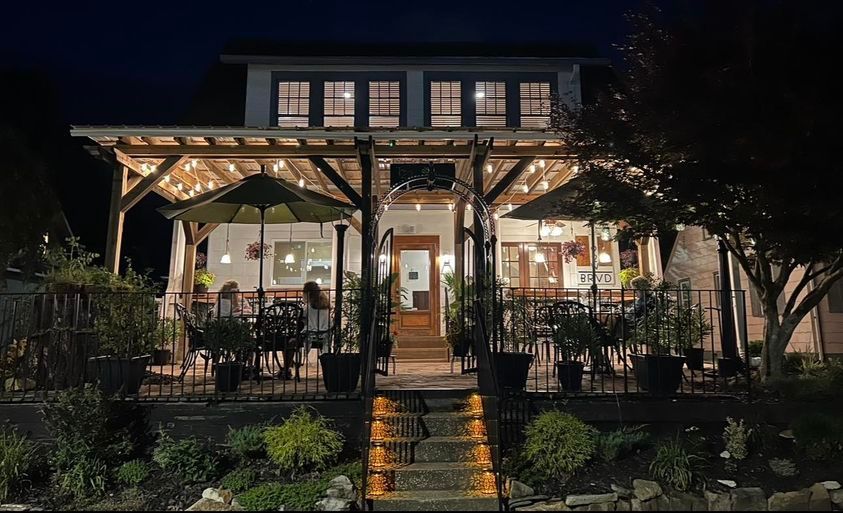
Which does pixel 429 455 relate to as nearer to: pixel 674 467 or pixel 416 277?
pixel 674 467

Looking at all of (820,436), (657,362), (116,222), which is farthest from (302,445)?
(116,222)

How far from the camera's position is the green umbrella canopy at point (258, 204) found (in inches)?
259

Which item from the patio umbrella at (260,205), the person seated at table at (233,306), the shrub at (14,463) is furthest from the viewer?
the person seated at table at (233,306)

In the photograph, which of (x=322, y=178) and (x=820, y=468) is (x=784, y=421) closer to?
(x=820, y=468)

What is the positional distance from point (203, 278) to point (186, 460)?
7152 millimetres

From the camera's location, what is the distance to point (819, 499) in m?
4.55

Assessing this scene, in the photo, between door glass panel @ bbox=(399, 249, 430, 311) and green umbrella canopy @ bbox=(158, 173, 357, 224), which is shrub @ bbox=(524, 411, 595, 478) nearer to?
green umbrella canopy @ bbox=(158, 173, 357, 224)

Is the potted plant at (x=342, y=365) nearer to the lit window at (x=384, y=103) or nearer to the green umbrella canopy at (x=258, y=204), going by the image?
the green umbrella canopy at (x=258, y=204)

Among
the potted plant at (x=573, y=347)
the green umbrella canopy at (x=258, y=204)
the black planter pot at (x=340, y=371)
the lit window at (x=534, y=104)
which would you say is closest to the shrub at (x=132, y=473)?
the black planter pot at (x=340, y=371)

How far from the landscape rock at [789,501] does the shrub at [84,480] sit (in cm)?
580

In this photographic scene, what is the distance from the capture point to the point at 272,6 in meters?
16.9

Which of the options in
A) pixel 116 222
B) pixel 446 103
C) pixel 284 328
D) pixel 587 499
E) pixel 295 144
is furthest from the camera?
pixel 446 103

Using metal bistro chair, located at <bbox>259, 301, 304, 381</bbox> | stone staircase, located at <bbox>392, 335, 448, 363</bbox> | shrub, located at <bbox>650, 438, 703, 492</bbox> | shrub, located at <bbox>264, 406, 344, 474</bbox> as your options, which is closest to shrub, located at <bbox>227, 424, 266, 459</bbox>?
shrub, located at <bbox>264, 406, 344, 474</bbox>

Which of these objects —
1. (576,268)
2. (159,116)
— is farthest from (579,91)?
(159,116)
